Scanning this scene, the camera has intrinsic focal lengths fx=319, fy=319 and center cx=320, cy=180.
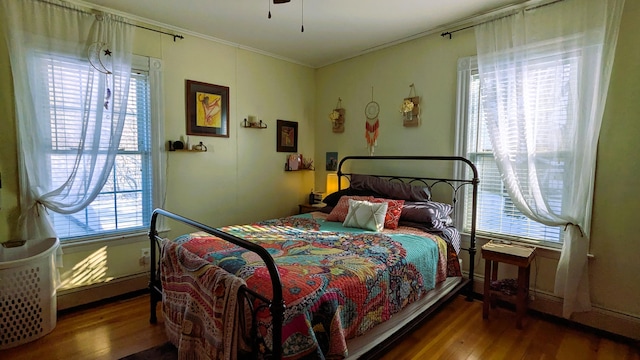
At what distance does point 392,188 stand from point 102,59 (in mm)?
2810

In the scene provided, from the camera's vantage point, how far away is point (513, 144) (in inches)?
101

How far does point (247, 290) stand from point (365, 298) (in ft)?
2.28

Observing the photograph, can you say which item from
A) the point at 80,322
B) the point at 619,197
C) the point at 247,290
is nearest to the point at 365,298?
the point at 247,290

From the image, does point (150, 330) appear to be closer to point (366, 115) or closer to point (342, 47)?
point (366, 115)

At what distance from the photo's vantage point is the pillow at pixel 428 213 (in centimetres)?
271

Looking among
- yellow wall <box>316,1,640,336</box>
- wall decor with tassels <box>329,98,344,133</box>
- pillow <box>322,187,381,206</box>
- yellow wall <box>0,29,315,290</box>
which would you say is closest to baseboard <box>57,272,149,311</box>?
yellow wall <box>0,29,315,290</box>

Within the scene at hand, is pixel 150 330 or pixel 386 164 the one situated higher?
pixel 386 164

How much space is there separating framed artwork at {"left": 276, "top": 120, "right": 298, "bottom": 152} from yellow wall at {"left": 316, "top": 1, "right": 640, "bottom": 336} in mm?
360

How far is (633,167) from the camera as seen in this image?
2197 mm

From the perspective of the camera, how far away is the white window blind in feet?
7.76

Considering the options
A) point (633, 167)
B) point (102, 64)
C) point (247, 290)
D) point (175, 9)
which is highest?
point (175, 9)

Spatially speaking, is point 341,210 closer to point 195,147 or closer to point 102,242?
point 195,147

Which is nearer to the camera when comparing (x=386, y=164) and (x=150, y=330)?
(x=150, y=330)

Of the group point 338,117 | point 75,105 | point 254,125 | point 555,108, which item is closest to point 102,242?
point 75,105
